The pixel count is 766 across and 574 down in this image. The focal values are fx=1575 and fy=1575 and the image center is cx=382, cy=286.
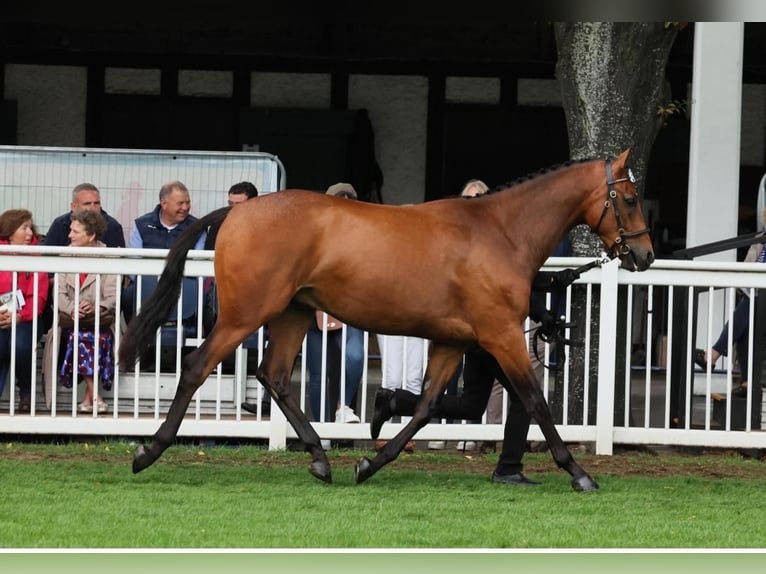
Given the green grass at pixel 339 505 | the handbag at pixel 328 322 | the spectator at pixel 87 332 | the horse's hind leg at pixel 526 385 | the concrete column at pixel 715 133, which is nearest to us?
the green grass at pixel 339 505

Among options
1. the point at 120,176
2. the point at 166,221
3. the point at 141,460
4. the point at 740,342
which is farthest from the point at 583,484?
the point at 120,176

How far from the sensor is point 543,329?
28.1 feet

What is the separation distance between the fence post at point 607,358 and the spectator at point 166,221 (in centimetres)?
274

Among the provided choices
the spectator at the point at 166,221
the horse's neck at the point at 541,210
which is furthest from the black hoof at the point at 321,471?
the spectator at the point at 166,221

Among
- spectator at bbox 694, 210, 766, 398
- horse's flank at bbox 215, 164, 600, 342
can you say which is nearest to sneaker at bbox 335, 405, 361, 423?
horse's flank at bbox 215, 164, 600, 342

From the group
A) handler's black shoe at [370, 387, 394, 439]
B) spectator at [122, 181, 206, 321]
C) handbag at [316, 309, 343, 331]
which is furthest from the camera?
spectator at [122, 181, 206, 321]

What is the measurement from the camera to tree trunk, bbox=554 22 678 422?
10.5 meters

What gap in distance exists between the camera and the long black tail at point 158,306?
8297 mm

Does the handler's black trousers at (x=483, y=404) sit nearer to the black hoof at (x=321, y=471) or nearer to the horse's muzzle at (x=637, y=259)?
the black hoof at (x=321, y=471)

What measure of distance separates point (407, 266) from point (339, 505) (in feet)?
4.50

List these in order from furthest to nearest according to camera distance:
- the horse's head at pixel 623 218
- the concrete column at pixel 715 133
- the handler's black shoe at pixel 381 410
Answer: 1. the concrete column at pixel 715 133
2. the handler's black shoe at pixel 381 410
3. the horse's head at pixel 623 218

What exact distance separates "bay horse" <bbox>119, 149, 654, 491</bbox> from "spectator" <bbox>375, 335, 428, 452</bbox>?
1.51 meters

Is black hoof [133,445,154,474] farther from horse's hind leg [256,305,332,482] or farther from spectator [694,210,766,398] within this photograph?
spectator [694,210,766,398]

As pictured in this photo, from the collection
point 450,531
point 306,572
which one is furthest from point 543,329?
point 306,572
